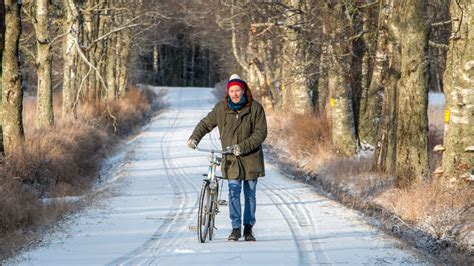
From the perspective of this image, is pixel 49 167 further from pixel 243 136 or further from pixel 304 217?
pixel 243 136

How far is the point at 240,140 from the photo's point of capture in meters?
9.02

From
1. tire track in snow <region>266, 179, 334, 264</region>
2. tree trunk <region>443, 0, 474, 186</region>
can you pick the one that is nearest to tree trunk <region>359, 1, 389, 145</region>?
tire track in snow <region>266, 179, 334, 264</region>

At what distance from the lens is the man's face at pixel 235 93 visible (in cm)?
881

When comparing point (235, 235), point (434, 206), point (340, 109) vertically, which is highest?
point (340, 109)

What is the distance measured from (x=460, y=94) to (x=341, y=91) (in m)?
7.47

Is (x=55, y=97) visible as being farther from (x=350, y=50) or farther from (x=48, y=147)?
(x=350, y=50)

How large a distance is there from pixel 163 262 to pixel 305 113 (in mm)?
18384

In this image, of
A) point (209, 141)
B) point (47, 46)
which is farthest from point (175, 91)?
point (47, 46)

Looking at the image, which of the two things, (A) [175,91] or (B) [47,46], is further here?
(A) [175,91]

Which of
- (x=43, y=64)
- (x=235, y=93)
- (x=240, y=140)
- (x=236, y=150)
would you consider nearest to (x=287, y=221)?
(x=240, y=140)

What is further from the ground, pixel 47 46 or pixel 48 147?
pixel 47 46

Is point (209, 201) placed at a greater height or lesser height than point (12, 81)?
lesser

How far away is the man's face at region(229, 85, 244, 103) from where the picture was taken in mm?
8812

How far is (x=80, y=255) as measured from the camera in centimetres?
812
